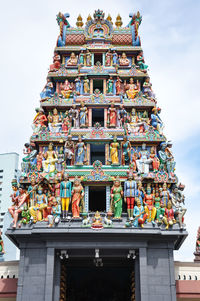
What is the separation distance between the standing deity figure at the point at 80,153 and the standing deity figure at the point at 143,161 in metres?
3.15

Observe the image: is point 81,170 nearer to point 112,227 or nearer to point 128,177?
point 128,177

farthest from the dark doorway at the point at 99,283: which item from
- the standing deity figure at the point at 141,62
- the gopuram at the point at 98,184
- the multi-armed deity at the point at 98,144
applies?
the standing deity figure at the point at 141,62

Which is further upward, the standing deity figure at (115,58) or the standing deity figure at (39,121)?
the standing deity figure at (115,58)

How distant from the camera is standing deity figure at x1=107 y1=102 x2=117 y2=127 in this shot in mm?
23469

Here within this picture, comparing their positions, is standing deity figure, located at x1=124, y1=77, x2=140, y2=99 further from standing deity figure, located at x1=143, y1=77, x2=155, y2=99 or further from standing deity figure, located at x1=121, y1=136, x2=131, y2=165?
standing deity figure, located at x1=121, y1=136, x2=131, y2=165

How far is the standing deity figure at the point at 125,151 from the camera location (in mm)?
22361

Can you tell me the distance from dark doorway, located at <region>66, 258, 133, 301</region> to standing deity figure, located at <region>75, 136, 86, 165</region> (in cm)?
661

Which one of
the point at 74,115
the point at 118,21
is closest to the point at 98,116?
the point at 74,115

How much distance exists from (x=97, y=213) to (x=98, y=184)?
83.6 inches

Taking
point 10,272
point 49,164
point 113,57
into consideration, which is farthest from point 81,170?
point 113,57

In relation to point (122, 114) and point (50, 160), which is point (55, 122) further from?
point (122, 114)

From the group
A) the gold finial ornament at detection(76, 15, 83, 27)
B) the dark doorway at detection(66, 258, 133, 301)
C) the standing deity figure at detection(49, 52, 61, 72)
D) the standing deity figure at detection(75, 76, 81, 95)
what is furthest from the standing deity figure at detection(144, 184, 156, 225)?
the gold finial ornament at detection(76, 15, 83, 27)

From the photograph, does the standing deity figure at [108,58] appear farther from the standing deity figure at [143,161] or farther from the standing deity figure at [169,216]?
the standing deity figure at [169,216]

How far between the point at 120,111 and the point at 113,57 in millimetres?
4879
